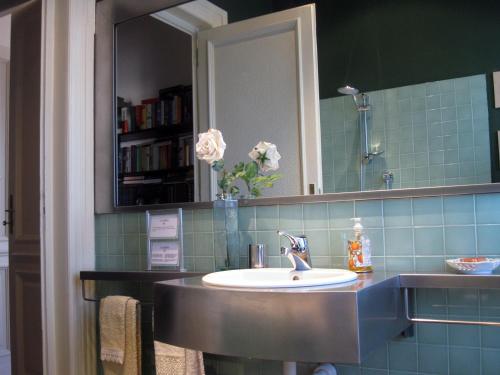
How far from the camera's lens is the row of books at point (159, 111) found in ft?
6.54

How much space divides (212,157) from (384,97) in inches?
23.3

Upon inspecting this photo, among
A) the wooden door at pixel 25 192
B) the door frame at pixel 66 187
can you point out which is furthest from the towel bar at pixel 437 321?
the wooden door at pixel 25 192

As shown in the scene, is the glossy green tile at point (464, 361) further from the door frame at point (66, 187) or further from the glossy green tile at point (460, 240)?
the door frame at point (66, 187)

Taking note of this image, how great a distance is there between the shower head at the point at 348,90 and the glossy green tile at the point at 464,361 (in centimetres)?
83

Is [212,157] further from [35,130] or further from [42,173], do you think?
[35,130]

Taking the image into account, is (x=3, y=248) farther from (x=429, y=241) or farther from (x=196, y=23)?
(x=429, y=241)

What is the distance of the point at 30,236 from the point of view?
225 cm

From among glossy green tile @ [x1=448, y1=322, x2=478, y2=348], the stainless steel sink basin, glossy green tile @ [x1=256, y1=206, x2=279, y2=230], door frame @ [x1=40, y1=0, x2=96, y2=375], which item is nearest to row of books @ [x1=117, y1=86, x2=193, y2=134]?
door frame @ [x1=40, y1=0, x2=96, y2=375]

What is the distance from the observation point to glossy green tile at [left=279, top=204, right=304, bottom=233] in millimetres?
1654

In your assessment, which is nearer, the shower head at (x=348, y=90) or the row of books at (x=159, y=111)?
the shower head at (x=348, y=90)

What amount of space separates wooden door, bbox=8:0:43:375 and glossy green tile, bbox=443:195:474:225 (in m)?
1.68

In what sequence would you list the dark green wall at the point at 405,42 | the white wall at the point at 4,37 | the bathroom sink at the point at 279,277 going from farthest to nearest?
the white wall at the point at 4,37
the dark green wall at the point at 405,42
the bathroom sink at the point at 279,277

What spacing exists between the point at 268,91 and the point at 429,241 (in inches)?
30.7

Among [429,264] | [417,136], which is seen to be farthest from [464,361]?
[417,136]
